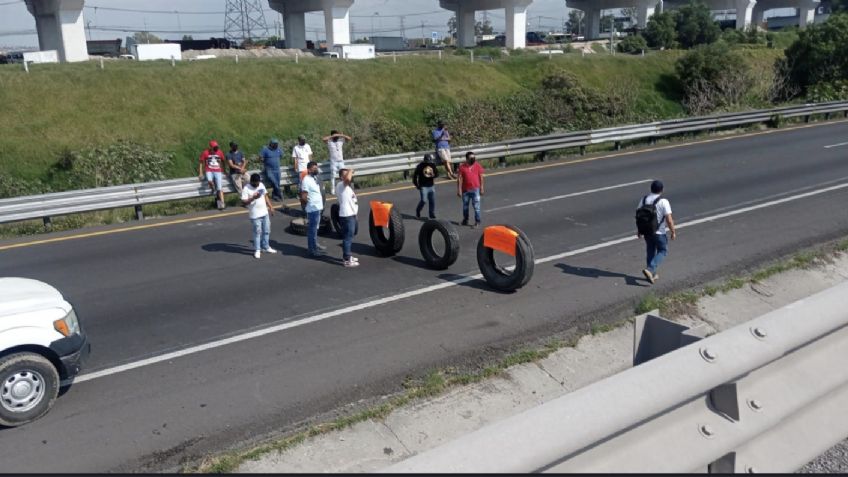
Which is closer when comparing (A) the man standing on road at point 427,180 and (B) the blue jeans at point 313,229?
(B) the blue jeans at point 313,229

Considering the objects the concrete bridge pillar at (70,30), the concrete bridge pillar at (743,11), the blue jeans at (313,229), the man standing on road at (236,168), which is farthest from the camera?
the concrete bridge pillar at (743,11)

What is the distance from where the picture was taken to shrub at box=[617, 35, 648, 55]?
6078 cm

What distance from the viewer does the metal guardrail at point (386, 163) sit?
15039 millimetres

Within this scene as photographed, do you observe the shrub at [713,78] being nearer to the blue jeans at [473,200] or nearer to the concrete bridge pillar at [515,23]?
the concrete bridge pillar at [515,23]

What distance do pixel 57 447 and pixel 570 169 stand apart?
17.1 meters

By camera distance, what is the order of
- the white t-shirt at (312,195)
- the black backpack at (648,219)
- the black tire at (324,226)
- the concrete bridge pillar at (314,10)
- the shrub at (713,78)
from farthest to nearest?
the concrete bridge pillar at (314,10), the shrub at (713,78), the black tire at (324,226), the white t-shirt at (312,195), the black backpack at (648,219)

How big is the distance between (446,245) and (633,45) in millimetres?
55397

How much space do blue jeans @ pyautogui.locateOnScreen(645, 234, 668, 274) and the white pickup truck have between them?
25.3 feet

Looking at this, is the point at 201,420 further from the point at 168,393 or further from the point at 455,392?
the point at 455,392

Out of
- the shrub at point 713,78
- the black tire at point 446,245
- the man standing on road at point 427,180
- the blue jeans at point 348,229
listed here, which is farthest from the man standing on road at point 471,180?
the shrub at point 713,78

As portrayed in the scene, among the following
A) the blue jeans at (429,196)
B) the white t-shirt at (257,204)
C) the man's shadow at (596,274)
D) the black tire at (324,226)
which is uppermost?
the white t-shirt at (257,204)

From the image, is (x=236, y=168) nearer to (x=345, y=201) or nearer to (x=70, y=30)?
(x=345, y=201)

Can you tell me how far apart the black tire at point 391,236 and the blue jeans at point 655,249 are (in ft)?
13.2

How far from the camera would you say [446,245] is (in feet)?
37.6
